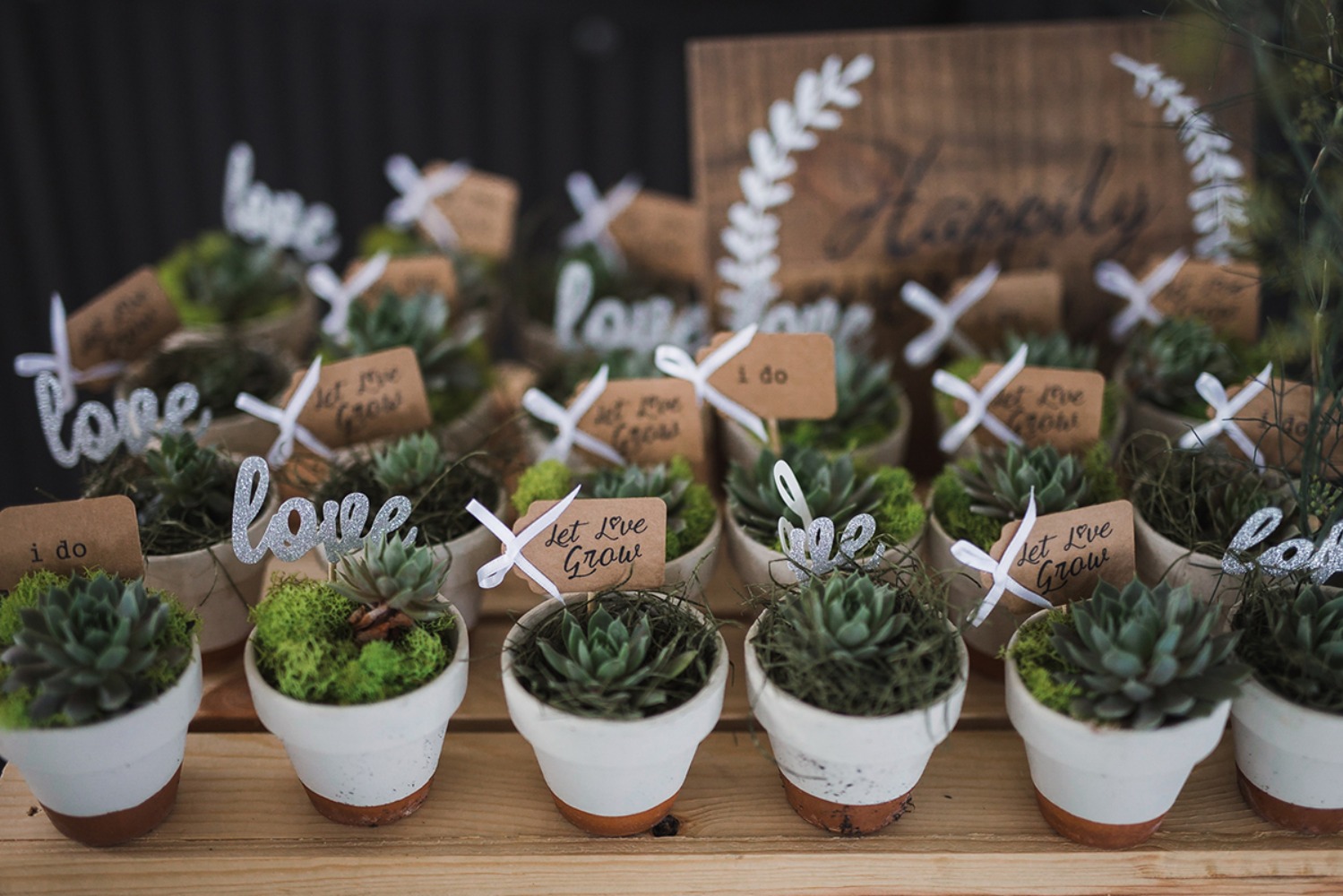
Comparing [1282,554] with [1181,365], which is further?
[1181,365]

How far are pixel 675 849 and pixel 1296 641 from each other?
580 mm

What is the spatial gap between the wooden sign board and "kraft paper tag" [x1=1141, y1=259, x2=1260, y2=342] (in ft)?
0.39

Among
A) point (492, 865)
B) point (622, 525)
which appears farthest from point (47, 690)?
point (622, 525)

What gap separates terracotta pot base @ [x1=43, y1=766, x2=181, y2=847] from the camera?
92cm

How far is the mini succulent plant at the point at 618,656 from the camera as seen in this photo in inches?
34.4

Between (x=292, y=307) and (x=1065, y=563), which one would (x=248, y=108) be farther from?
(x=1065, y=563)

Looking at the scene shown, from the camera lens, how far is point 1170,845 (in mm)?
936

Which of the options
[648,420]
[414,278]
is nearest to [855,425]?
[648,420]

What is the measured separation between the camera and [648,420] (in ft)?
4.09

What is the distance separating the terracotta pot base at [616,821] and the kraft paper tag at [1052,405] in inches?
23.8

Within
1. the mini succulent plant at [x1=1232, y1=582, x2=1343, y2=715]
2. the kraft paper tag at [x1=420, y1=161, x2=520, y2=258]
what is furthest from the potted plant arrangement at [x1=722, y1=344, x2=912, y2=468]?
the kraft paper tag at [x1=420, y1=161, x2=520, y2=258]

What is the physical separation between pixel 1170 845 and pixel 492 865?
2.03 feet

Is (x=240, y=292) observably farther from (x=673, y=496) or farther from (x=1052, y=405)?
(x=1052, y=405)

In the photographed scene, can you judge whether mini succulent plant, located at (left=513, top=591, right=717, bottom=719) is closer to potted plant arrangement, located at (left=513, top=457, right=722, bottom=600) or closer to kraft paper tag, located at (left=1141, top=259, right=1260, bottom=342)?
potted plant arrangement, located at (left=513, top=457, right=722, bottom=600)
